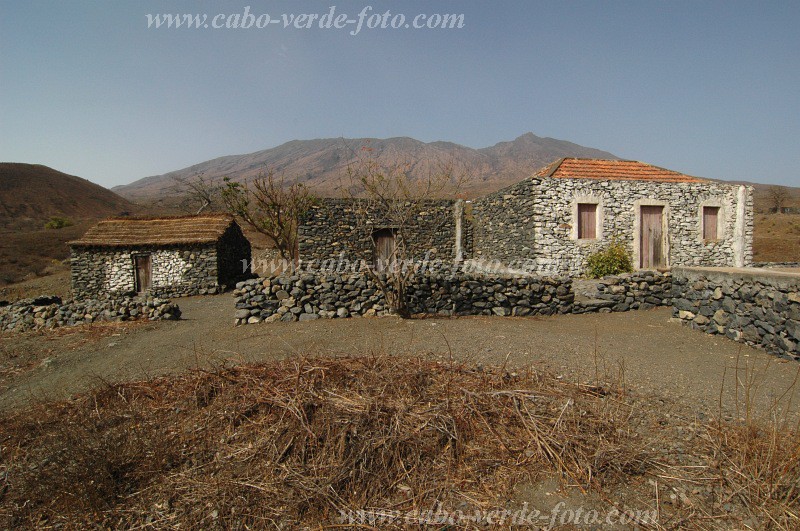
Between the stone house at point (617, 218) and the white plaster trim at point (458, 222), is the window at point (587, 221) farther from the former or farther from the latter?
the white plaster trim at point (458, 222)

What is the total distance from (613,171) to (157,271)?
19.2 m

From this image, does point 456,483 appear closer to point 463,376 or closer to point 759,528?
point 463,376

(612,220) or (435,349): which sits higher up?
(612,220)

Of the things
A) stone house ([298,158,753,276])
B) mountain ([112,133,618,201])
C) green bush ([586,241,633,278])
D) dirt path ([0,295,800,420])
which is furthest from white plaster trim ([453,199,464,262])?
mountain ([112,133,618,201])

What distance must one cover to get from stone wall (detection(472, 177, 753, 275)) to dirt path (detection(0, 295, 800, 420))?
427 cm

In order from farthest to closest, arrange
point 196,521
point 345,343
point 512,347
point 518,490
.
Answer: point 345,343 < point 512,347 < point 518,490 < point 196,521

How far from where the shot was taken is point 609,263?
12.4m

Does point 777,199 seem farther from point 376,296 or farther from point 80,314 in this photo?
point 80,314

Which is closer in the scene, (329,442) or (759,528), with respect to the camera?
(759,528)

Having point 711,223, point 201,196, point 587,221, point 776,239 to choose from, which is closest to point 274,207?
point 587,221

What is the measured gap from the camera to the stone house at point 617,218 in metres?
12.6

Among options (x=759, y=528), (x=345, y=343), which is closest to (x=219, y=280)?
(x=345, y=343)

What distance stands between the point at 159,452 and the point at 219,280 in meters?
14.6

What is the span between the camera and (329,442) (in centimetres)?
282
